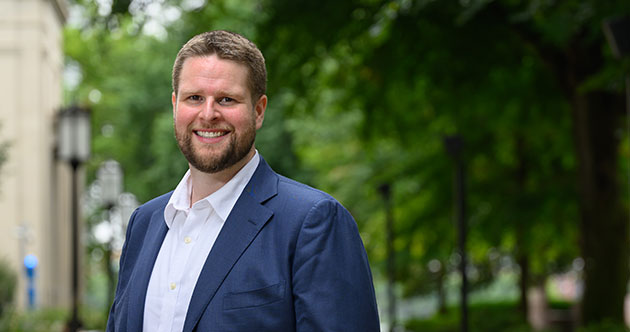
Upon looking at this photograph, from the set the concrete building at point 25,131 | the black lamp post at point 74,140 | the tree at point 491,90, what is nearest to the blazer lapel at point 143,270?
the tree at point 491,90

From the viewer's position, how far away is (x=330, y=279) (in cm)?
243

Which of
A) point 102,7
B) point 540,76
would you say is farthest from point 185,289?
point 540,76

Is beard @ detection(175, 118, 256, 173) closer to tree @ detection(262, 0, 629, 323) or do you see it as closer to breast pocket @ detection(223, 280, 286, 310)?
breast pocket @ detection(223, 280, 286, 310)

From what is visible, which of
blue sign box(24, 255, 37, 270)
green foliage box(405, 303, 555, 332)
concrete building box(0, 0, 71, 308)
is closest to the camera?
green foliage box(405, 303, 555, 332)

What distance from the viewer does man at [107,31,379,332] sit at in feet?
8.05

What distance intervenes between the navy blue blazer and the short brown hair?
1.03 ft

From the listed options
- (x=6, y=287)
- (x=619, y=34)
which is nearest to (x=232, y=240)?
(x=619, y=34)

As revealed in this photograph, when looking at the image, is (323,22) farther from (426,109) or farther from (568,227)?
(568,227)

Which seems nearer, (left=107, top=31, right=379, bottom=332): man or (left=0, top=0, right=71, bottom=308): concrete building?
(left=107, top=31, right=379, bottom=332): man

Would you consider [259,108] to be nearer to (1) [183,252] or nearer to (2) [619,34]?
(1) [183,252]

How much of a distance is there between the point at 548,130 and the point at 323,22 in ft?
23.1

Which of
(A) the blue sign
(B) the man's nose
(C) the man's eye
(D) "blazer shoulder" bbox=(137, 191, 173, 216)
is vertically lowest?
(A) the blue sign

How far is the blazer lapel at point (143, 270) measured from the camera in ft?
8.81

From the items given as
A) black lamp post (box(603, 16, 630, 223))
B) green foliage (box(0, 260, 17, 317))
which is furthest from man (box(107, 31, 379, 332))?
green foliage (box(0, 260, 17, 317))
